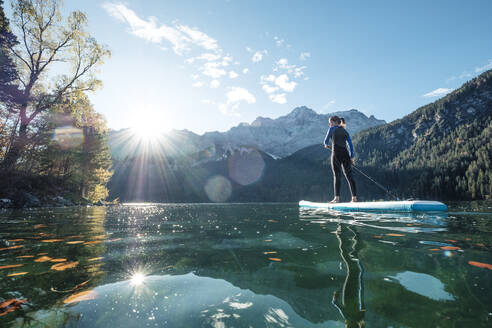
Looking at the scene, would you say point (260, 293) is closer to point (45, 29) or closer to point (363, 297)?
point (363, 297)

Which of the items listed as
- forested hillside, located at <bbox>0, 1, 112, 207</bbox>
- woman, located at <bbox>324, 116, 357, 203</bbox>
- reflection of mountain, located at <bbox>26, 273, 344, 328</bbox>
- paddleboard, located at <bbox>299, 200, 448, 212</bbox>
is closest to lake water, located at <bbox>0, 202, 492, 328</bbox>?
reflection of mountain, located at <bbox>26, 273, 344, 328</bbox>

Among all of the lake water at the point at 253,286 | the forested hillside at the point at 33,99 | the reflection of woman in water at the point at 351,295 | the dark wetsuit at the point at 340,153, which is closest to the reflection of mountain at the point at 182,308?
the lake water at the point at 253,286

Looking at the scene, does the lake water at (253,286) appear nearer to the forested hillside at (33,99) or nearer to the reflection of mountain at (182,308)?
the reflection of mountain at (182,308)

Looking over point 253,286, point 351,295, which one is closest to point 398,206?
point 351,295

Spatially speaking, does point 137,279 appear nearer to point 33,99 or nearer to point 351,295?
point 351,295

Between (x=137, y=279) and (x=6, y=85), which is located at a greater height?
(x=6, y=85)

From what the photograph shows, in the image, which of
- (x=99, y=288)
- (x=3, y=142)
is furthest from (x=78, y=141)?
(x=99, y=288)

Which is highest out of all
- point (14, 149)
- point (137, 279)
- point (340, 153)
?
point (14, 149)

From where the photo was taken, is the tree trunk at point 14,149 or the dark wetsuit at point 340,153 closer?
the dark wetsuit at point 340,153

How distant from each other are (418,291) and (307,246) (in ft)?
6.75

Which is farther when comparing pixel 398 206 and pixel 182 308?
pixel 398 206

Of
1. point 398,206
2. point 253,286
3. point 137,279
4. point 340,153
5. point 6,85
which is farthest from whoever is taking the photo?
point 6,85

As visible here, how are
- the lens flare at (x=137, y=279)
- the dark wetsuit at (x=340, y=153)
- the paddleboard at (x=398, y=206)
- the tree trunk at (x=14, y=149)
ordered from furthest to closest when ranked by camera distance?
the tree trunk at (x=14, y=149) → the dark wetsuit at (x=340, y=153) → the paddleboard at (x=398, y=206) → the lens flare at (x=137, y=279)

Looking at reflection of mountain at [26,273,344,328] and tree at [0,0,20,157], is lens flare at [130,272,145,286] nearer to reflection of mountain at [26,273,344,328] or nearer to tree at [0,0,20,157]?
reflection of mountain at [26,273,344,328]
